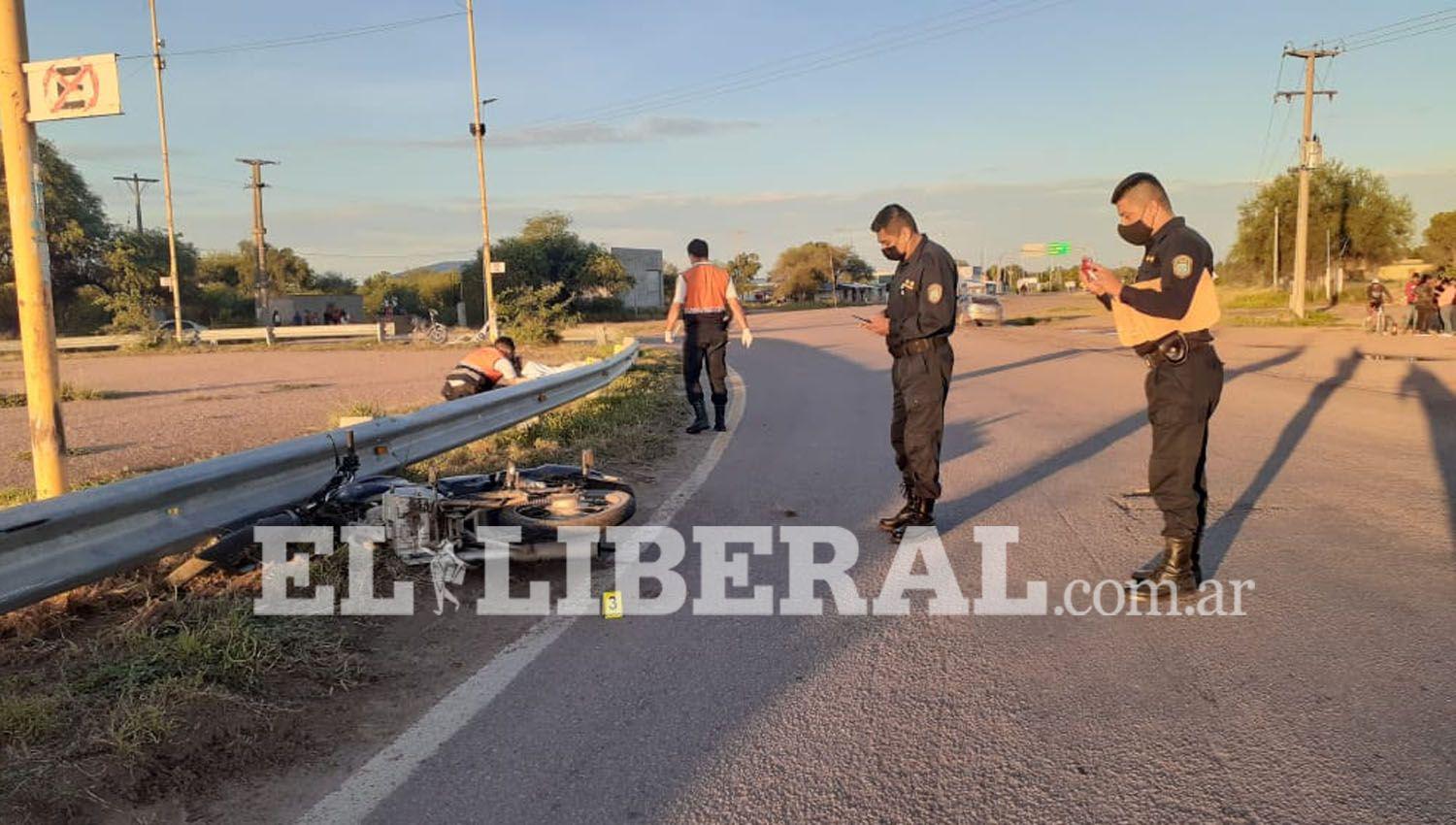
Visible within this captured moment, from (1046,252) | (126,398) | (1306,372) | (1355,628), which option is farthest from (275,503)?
(1046,252)

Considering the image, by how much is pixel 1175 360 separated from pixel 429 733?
3523 millimetres

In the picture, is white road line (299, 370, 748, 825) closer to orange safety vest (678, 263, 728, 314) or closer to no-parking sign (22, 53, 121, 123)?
no-parking sign (22, 53, 121, 123)

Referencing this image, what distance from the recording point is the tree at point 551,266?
59656mm

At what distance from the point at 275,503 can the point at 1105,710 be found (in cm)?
386

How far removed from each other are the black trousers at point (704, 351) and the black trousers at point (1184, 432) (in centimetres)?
582

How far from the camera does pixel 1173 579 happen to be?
4.58 m

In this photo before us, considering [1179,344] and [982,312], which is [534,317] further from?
[1179,344]

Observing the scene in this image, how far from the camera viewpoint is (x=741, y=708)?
346 cm

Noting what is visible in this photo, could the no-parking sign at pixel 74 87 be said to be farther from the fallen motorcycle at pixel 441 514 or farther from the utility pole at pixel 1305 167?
the utility pole at pixel 1305 167

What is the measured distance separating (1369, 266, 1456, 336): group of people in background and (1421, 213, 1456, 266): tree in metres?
45.7

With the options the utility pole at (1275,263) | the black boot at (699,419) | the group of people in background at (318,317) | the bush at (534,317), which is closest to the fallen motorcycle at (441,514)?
the black boot at (699,419)

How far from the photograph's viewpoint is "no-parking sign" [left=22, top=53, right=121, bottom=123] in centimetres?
520

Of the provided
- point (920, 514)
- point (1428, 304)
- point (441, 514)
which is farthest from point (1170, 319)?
point (1428, 304)

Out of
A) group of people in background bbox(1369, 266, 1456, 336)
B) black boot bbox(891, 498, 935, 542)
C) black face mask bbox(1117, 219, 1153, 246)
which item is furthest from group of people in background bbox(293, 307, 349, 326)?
black face mask bbox(1117, 219, 1153, 246)
